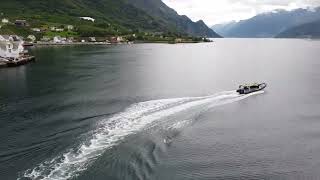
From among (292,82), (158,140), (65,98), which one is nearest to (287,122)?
(158,140)

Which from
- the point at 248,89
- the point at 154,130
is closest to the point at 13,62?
the point at 248,89

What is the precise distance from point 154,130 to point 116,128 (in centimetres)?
582

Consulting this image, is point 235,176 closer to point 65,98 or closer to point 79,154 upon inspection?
point 79,154

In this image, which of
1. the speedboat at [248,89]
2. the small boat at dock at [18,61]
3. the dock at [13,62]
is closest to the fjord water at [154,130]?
the speedboat at [248,89]

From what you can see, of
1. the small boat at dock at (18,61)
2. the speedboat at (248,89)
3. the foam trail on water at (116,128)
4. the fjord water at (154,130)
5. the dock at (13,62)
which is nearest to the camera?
the foam trail on water at (116,128)

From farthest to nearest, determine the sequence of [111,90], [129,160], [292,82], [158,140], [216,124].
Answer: [292,82] < [111,90] < [216,124] < [158,140] < [129,160]

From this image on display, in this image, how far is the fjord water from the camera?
4978cm

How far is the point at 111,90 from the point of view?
10006 cm

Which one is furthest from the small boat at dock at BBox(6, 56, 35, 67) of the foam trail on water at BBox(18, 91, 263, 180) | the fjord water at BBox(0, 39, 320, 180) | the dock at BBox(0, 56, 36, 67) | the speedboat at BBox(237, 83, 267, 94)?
the speedboat at BBox(237, 83, 267, 94)

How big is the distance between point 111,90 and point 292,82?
56.3 m

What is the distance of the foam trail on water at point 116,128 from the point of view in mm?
47594

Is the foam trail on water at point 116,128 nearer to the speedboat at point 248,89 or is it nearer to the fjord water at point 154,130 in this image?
the fjord water at point 154,130

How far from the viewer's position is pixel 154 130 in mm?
63875

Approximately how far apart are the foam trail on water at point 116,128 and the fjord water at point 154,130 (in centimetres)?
13
